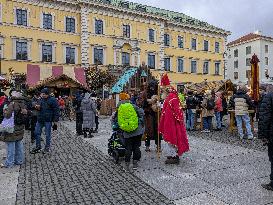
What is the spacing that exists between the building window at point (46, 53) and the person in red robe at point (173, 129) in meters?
29.6

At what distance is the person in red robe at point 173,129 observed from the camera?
7543 mm

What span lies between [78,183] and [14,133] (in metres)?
2.52

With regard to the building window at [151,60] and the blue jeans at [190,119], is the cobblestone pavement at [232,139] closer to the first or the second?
the blue jeans at [190,119]

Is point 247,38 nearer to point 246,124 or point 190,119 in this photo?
point 190,119

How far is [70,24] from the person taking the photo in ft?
119

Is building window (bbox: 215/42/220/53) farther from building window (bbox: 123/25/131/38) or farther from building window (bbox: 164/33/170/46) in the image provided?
building window (bbox: 123/25/131/38)

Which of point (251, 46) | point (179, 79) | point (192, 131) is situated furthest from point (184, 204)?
point (251, 46)

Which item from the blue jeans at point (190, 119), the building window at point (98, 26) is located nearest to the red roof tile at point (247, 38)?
the building window at point (98, 26)

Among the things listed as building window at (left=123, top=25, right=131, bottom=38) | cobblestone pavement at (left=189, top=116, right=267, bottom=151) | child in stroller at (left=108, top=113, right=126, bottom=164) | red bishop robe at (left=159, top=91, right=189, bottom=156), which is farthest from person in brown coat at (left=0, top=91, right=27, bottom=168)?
building window at (left=123, top=25, right=131, bottom=38)

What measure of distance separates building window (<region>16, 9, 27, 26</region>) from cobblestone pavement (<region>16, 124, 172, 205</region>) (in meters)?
27.7

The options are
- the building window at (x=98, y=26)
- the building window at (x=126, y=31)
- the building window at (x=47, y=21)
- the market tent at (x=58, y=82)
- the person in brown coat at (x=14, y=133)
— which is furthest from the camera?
the building window at (x=126, y=31)

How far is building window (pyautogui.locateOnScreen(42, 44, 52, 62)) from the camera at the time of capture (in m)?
34.8

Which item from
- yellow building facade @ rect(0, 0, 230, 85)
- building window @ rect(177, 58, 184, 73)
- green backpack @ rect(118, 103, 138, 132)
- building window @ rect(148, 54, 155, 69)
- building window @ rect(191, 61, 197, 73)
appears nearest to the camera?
green backpack @ rect(118, 103, 138, 132)

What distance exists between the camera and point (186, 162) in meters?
7.81
